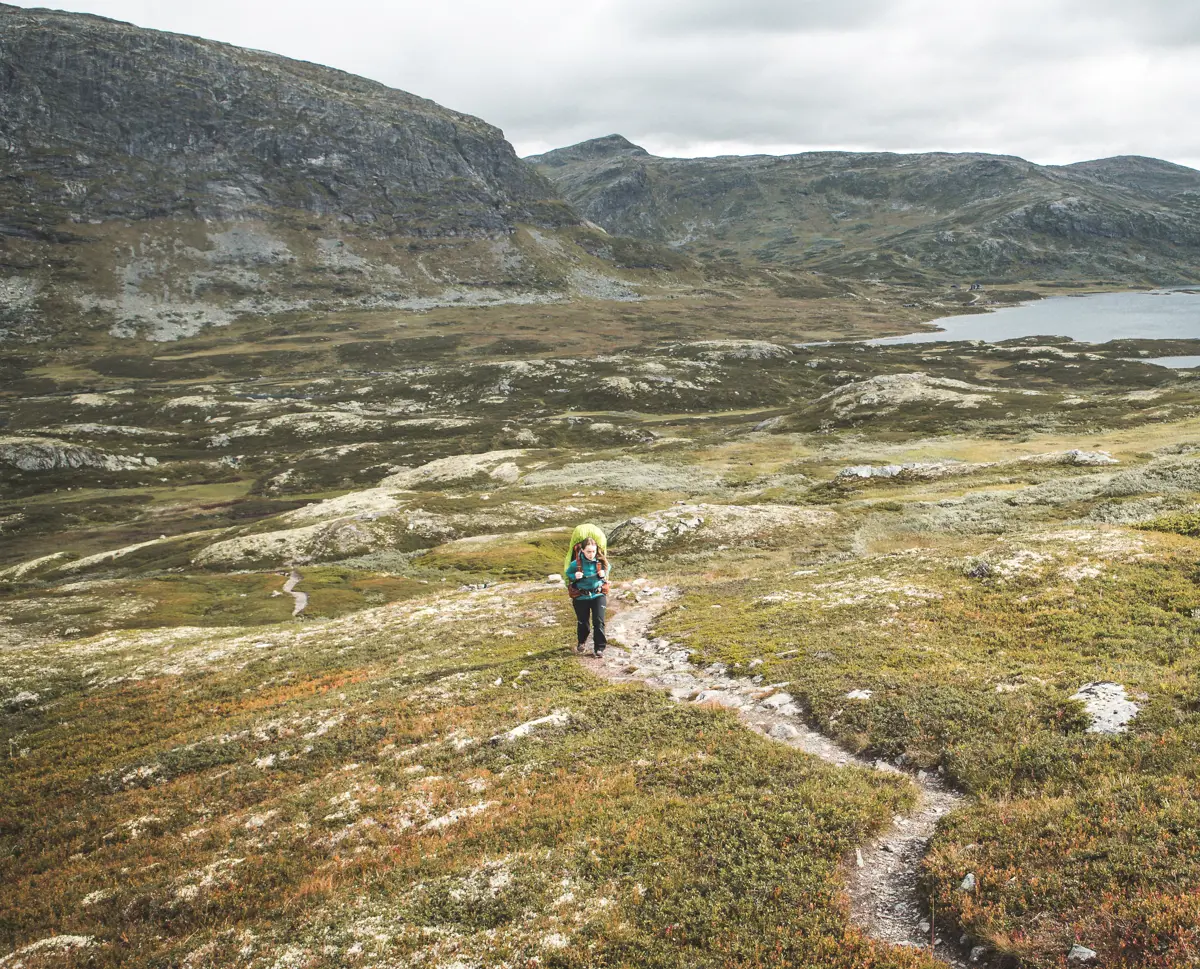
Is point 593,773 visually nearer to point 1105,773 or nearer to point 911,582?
point 1105,773

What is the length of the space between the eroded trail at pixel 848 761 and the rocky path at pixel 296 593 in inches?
1525

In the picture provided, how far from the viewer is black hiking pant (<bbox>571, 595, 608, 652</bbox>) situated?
29.3 m

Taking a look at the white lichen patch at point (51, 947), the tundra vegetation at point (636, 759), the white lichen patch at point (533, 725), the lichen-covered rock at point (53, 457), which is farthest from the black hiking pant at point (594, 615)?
the lichen-covered rock at point (53, 457)

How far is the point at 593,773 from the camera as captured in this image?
60.4ft

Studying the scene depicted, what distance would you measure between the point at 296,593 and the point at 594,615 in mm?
49672

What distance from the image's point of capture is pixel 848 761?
18.0 m

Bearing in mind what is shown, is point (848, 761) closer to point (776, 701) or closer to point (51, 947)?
point (776, 701)

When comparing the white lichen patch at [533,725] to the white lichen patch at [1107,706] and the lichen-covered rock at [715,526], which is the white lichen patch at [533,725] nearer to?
the white lichen patch at [1107,706]

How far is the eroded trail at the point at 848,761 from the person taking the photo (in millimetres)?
11805

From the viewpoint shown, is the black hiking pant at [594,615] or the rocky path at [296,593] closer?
the black hiking pant at [594,615]

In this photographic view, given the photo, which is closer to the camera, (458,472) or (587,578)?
(587,578)

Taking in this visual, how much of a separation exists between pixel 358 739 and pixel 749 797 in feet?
49.2

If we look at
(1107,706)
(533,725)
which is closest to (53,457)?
(533,725)

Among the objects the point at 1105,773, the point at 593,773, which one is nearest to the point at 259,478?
the point at 593,773
